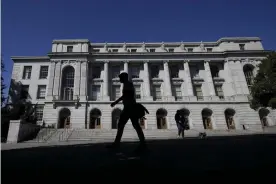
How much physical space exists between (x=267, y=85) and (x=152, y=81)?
17755mm

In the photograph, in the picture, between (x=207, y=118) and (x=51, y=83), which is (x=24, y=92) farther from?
(x=207, y=118)

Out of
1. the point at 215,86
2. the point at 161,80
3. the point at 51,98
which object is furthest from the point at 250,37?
the point at 51,98

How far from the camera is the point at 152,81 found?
110 feet

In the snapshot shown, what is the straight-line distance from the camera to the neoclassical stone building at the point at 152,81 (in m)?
29.5

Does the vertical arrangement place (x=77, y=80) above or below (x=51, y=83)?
above

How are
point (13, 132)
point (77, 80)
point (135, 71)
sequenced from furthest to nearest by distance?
point (135, 71) → point (77, 80) → point (13, 132)

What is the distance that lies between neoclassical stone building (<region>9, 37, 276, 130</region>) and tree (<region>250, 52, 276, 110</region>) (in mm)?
7702

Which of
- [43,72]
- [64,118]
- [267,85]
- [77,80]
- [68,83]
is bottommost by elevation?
[64,118]

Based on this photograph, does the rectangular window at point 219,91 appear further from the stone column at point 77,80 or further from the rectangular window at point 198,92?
the stone column at point 77,80

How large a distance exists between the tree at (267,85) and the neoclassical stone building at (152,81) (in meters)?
7.70

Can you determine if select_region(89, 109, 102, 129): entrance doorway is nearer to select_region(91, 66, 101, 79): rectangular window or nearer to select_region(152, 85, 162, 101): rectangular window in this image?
select_region(91, 66, 101, 79): rectangular window

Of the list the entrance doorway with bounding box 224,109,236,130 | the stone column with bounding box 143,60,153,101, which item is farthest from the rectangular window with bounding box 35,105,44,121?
the entrance doorway with bounding box 224,109,236,130

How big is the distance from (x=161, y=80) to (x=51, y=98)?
63.8 ft

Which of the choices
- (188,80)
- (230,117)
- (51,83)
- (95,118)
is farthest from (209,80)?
(51,83)
